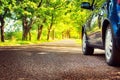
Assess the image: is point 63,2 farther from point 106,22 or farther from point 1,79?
point 1,79

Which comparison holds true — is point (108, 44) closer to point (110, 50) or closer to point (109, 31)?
point (110, 50)

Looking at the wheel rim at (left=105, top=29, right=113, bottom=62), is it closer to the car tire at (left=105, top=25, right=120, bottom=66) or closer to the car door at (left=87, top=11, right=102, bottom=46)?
the car tire at (left=105, top=25, right=120, bottom=66)

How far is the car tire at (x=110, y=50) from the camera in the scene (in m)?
6.68

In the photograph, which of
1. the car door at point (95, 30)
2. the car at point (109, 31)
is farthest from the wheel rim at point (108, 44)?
the car door at point (95, 30)

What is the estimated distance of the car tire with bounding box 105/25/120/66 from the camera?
668cm

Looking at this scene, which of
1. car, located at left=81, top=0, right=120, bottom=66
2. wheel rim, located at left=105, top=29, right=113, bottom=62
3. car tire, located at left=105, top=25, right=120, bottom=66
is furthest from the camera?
wheel rim, located at left=105, top=29, right=113, bottom=62

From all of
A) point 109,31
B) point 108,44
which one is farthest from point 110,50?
point 109,31

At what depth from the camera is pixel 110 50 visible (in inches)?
279

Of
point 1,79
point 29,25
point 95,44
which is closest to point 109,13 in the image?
point 95,44

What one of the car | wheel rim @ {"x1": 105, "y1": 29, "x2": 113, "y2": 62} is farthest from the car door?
wheel rim @ {"x1": 105, "y1": 29, "x2": 113, "y2": 62}

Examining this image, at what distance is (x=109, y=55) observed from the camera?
23.4 feet

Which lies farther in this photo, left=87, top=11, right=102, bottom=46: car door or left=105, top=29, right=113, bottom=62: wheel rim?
left=87, top=11, right=102, bottom=46: car door

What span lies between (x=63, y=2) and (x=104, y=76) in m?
33.1

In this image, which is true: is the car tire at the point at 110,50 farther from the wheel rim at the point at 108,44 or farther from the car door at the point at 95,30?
the car door at the point at 95,30
